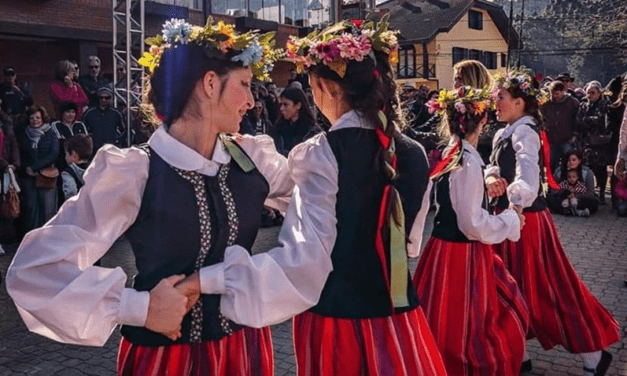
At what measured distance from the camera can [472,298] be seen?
3723 mm

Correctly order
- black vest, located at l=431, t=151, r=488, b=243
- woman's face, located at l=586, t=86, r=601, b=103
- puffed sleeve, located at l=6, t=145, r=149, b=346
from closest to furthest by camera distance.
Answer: puffed sleeve, located at l=6, t=145, r=149, b=346
black vest, located at l=431, t=151, r=488, b=243
woman's face, located at l=586, t=86, r=601, b=103

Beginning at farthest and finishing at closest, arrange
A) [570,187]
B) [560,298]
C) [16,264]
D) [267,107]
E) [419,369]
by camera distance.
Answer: [267,107] → [570,187] → [560,298] → [419,369] → [16,264]

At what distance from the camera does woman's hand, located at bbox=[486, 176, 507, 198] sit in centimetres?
397

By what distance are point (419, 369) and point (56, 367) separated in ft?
9.56

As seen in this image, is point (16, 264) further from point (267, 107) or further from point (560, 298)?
point (267, 107)

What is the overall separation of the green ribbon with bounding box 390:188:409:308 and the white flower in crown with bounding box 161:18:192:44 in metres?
0.96

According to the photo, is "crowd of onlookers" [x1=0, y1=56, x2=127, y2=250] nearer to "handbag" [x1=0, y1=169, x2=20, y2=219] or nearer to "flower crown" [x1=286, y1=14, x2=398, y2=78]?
"handbag" [x1=0, y1=169, x2=20, y2=219]

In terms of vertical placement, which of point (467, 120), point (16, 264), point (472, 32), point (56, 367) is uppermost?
point (472, 32)

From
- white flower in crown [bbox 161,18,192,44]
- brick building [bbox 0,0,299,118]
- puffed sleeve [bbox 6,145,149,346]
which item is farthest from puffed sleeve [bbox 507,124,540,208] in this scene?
brick building [bbox 0,0,299,118]

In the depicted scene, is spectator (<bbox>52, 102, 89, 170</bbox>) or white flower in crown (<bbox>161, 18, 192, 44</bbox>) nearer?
white flower in crown (<bbox>161, 18, 192, 44</bbox>)

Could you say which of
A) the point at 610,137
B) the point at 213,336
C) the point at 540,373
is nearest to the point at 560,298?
the point at 540,373

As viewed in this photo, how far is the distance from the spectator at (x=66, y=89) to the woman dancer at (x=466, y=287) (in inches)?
273

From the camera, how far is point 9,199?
7.76m

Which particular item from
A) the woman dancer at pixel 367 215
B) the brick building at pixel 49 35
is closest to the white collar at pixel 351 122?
the woman dancer at pixel 367 215
